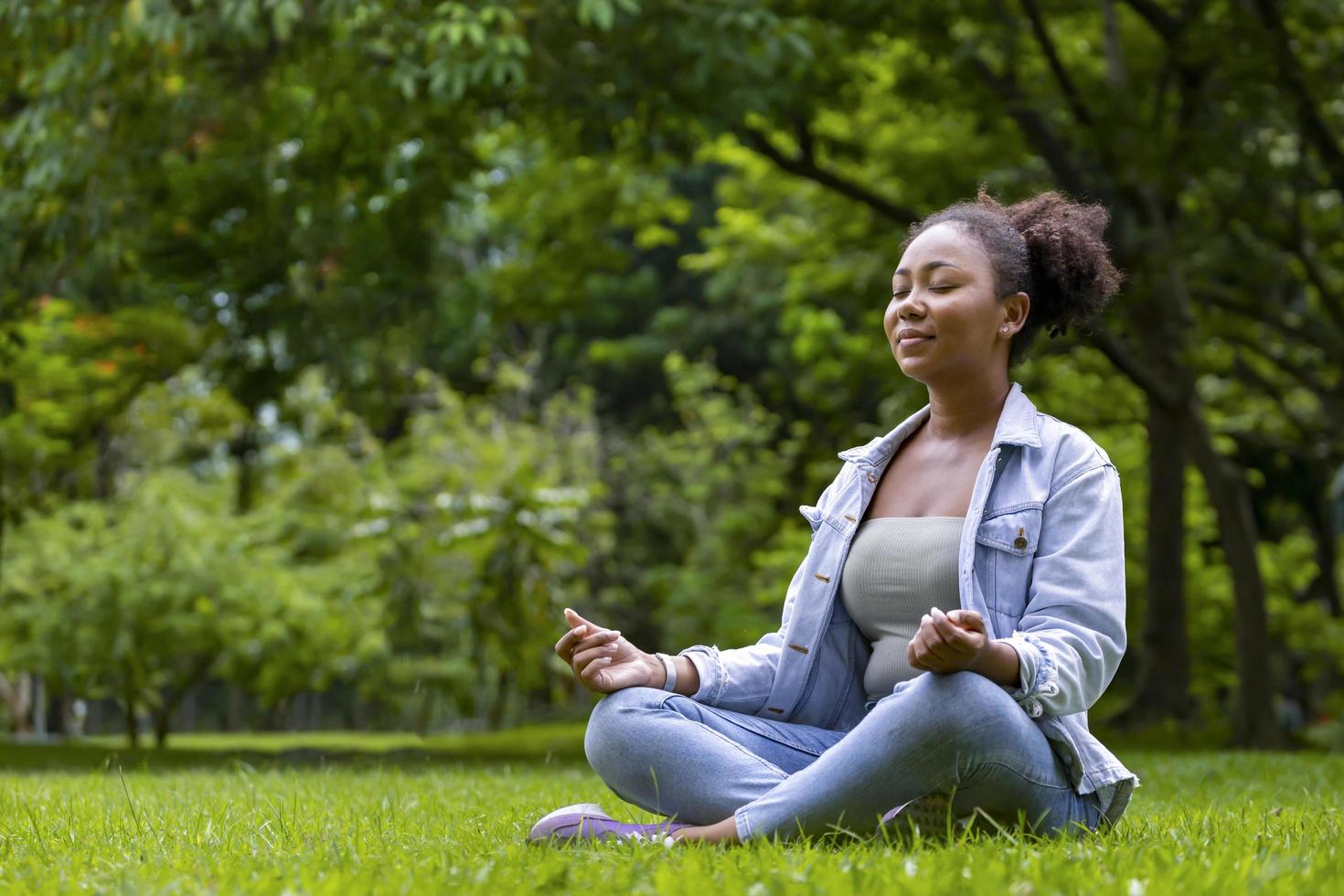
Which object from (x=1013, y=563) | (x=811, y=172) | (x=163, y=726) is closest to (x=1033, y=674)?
(x=1013, y=563)

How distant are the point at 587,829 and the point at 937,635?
3.11 feet

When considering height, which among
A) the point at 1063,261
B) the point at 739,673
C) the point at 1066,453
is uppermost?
the point at 1063,261

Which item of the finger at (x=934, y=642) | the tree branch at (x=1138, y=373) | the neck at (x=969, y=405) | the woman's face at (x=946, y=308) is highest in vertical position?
the tree branch at (x=1138, y=373)

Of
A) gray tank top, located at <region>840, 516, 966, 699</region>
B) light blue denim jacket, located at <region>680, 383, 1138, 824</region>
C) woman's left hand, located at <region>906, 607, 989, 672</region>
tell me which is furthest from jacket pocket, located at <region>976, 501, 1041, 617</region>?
woman's left hand, located at <region>906, 607, 989, 672</region>

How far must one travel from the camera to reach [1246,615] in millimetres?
12906

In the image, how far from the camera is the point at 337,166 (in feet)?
34.8

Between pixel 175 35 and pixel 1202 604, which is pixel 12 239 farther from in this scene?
pixel 1202 604

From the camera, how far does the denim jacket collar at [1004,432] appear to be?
3.61m

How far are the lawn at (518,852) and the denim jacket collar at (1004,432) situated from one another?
0.91 meters

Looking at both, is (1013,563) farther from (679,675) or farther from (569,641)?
(569,641)

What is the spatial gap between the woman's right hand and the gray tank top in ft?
1.70

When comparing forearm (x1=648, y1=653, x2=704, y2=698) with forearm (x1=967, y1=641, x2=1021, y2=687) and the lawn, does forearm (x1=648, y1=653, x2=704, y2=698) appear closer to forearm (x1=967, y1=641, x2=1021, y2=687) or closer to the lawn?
the lawn

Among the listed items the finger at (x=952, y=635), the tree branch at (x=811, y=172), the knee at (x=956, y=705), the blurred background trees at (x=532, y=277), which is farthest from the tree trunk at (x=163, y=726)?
the finger at (x=952, y=635)

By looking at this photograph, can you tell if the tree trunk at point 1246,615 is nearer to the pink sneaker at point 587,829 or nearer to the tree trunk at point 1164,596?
the tree trunk at point 1164,596
